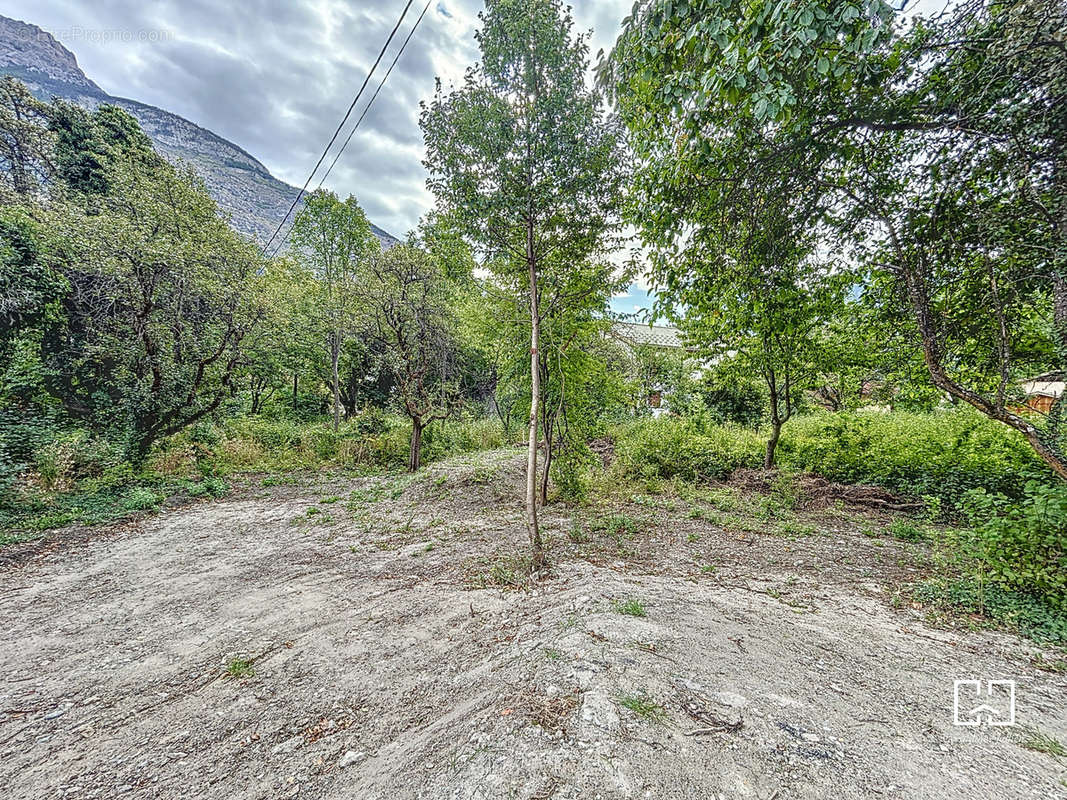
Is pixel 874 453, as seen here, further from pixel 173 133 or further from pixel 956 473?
pixel 173 133

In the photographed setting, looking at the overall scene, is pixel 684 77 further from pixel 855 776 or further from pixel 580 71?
pixel 855 776

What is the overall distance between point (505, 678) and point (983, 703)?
2.46 meters

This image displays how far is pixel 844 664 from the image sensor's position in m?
2.22

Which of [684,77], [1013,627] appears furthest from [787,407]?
[684,77]

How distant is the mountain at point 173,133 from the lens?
18609 millimetres

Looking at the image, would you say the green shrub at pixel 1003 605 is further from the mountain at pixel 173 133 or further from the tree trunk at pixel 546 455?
the mountain at pixel 173 133

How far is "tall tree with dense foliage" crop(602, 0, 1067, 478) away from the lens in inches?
85.1

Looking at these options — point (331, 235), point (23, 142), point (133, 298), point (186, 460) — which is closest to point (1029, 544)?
point (133, 298)

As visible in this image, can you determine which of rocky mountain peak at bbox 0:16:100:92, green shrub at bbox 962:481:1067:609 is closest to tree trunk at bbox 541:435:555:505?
green shrub at bbox 962:481:1067:609

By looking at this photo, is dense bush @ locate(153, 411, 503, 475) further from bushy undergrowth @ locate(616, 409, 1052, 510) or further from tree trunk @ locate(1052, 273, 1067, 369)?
tree trunk @ locate(1052, 273, 1067, 369)

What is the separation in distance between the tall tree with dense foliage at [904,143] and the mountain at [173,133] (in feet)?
40.6

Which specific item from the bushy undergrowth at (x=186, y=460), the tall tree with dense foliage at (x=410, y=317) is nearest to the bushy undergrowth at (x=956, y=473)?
the tall tree with dense foliage at (x=410, y=317)

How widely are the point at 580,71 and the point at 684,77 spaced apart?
165 centimetres

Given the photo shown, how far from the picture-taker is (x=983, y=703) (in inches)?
75.7
